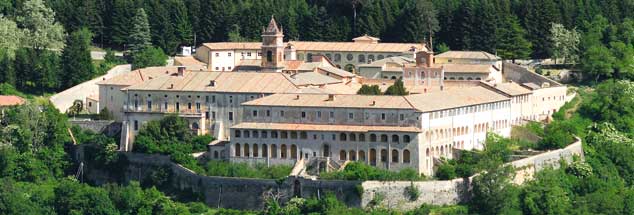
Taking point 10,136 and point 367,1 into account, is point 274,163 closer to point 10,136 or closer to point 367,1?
point 10,136

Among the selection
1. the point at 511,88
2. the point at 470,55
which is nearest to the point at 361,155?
the point at 511,88

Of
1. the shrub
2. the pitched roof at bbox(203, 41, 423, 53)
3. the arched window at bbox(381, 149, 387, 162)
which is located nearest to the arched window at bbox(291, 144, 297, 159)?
the arched window at bbox(381, 149, 387, 162)

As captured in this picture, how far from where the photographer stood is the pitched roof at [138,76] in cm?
11488

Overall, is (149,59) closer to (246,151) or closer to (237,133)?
(237,133)

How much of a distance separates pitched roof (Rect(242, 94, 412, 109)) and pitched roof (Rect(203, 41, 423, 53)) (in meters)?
21.2

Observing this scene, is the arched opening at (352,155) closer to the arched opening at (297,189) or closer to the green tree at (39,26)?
the arched opening at (297,189)

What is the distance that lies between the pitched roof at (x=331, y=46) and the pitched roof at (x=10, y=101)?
14076 millimetres

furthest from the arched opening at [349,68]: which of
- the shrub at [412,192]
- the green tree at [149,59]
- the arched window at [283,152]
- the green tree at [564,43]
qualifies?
the shrub at [412,192]

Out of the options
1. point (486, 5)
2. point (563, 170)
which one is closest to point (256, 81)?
point (563, 170)

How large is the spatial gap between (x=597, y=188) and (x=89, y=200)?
26.6 meters

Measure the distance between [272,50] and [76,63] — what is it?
44.0 ft

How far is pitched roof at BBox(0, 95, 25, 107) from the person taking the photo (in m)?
116

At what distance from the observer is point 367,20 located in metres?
134

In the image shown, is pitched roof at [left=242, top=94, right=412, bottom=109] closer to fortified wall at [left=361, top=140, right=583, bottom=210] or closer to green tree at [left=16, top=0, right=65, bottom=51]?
fortified wall at [left=361, top=140, right=583, bottom=210]
